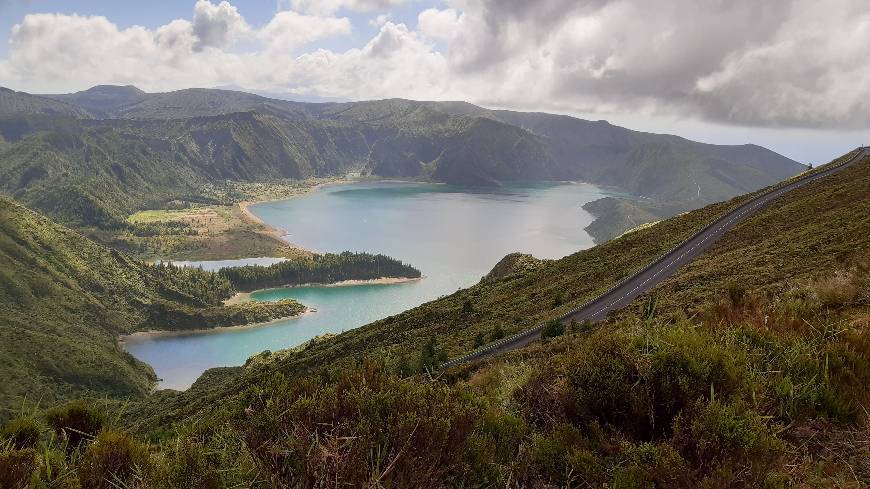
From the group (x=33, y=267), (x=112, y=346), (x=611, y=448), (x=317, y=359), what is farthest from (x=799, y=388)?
(x=33, y=267)

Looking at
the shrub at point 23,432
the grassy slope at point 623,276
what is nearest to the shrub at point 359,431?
the shrub at point 23,432

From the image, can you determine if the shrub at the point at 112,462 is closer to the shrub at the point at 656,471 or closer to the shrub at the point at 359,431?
the shrub at the point at 359,431

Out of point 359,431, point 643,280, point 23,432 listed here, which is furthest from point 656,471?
point 643,280

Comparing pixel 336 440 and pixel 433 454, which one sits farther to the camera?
pixel 433 454

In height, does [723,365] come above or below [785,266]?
above

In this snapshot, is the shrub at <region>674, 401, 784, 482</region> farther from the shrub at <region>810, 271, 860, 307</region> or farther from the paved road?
the paved road

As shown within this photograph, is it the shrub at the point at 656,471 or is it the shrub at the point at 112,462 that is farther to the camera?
the shrub at the point at 112,462

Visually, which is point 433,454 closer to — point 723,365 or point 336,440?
point 336,440
